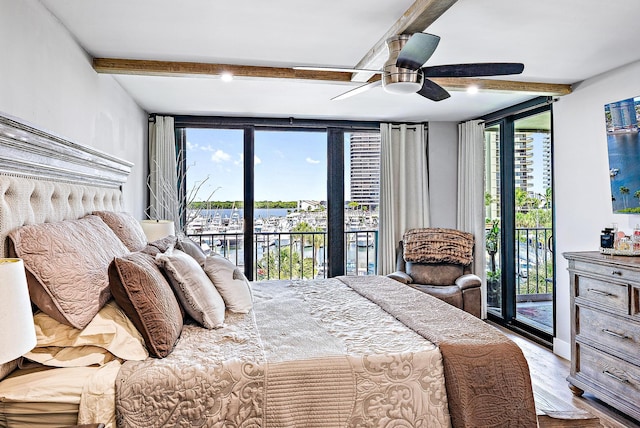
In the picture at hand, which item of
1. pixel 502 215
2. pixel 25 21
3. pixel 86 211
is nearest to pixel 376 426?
pixel 86 211

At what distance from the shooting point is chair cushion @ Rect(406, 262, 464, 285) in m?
4.61

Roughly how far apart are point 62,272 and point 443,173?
15.0 feet

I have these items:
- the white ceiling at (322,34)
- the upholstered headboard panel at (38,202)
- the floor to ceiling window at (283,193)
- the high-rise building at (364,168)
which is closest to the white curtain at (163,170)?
the floor to ceiling window at (283,193)

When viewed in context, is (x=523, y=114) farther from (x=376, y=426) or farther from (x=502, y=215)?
(x=376, y=426)

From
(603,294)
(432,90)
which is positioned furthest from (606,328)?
(432,90)

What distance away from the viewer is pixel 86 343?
1.62 meters

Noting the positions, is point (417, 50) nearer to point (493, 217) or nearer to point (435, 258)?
point (435, 258)

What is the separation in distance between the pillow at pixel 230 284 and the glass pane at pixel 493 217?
11.4 ft

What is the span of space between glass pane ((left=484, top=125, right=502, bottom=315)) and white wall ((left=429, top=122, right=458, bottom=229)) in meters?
0.47

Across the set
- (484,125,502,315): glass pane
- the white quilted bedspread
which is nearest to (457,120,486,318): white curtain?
(484,125,502,315): glass pane

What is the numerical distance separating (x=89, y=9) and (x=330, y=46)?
141 centimetres

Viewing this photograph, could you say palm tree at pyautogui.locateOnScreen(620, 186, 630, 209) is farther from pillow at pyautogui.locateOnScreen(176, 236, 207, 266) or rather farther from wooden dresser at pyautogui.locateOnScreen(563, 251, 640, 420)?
pillow at pyautogui.locateOnScreen(176, 236, 207, 266)

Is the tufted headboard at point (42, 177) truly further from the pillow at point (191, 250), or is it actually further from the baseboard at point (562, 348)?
the baseboard at point (562, 348)

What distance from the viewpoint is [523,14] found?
2.27 metres
